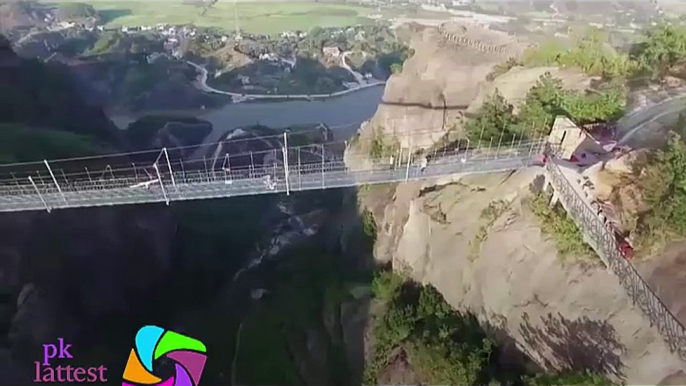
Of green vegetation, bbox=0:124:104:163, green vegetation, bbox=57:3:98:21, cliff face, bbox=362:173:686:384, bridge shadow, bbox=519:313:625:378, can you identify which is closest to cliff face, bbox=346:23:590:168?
cliff face, bbox=362:173:686:384

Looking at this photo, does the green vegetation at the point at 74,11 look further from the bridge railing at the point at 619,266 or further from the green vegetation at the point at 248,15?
the bridge railing at the point at 619,266

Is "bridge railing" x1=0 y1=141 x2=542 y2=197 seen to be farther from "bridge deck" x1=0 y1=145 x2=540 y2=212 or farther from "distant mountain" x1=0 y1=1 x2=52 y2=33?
"distant mountain" x1=0 y1=1 x2=52 y2=33

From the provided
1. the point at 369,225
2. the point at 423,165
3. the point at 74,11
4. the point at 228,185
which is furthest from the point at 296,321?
the point at 74,11

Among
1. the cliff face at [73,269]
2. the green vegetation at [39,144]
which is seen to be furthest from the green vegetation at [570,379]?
the green vegetation at [39,144]

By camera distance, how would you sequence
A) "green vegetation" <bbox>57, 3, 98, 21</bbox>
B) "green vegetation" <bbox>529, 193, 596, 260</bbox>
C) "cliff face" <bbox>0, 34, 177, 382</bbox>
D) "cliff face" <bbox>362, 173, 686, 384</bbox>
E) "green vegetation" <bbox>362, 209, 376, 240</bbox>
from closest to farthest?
"cliff face" <bbox>362, 173, 686, 384</bbox>, "green vegetation" <bbox>529, 193, 596, 260</bbox>, "cliff face" <bbox>0, 34, 177, 382</bbox>, "green vegetation" <bbox>362, 209, 376, 240</bbox>, "green vegetation" <bbox>57, 3, 98, 21</bbox>

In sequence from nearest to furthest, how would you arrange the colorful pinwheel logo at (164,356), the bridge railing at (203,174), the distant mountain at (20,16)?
the colorful pinwheel logo at (164,356), the bridge railing at (203,174), the distant mountain at (20,16)

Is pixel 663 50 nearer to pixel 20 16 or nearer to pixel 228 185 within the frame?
pixel 228 185
